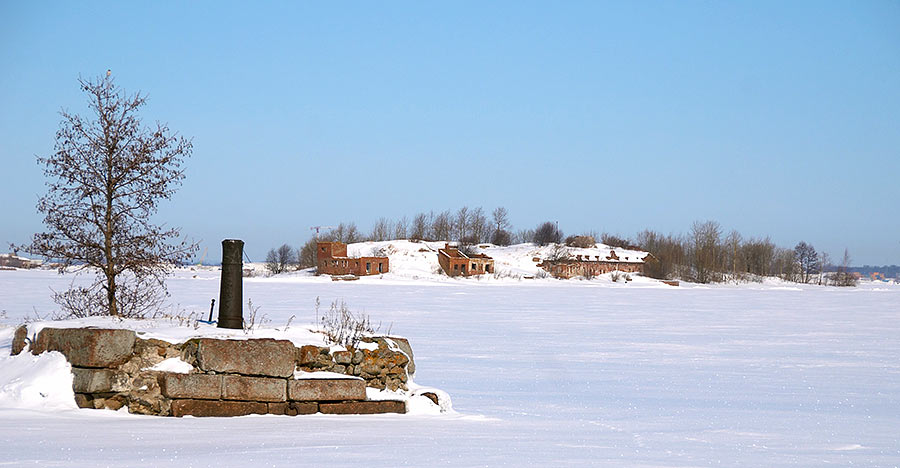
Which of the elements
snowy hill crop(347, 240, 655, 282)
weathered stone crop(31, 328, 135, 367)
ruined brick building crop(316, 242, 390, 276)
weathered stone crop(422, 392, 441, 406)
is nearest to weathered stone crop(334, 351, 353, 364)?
weathered stone crop(422, 392, 441, 406)

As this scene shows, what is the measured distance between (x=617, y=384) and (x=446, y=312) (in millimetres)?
17828

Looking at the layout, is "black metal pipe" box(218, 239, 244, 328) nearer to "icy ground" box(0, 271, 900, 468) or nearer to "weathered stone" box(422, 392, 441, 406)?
"icy ground" box(0, 271, 900, 468)

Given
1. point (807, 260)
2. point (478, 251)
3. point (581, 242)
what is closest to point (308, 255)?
point (478, 251)

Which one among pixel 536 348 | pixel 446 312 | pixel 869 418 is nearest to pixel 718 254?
pixel 446 312

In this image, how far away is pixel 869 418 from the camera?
10.6m

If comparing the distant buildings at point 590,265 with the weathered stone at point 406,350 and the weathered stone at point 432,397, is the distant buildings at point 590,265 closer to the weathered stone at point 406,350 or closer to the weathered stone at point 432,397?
the weathered stone at point 406,350

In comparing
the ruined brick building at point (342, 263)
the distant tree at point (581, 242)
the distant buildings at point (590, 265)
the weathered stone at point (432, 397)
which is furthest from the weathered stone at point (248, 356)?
the distant tree at point (581, 242)

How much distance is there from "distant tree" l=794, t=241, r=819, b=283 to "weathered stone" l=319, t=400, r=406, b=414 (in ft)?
383

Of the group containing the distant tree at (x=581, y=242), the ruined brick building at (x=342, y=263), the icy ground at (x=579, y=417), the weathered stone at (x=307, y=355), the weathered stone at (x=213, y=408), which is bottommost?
the icy ground at (x=579, y=417)

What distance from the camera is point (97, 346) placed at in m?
8.69

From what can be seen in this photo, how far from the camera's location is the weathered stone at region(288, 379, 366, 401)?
910 cm

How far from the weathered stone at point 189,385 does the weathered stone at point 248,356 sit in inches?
4.7

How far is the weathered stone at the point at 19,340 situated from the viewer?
9.54m

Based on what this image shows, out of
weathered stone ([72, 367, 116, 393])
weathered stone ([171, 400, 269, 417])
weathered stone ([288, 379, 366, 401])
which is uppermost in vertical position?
weathered stone ([72, 367, 116, 393])
